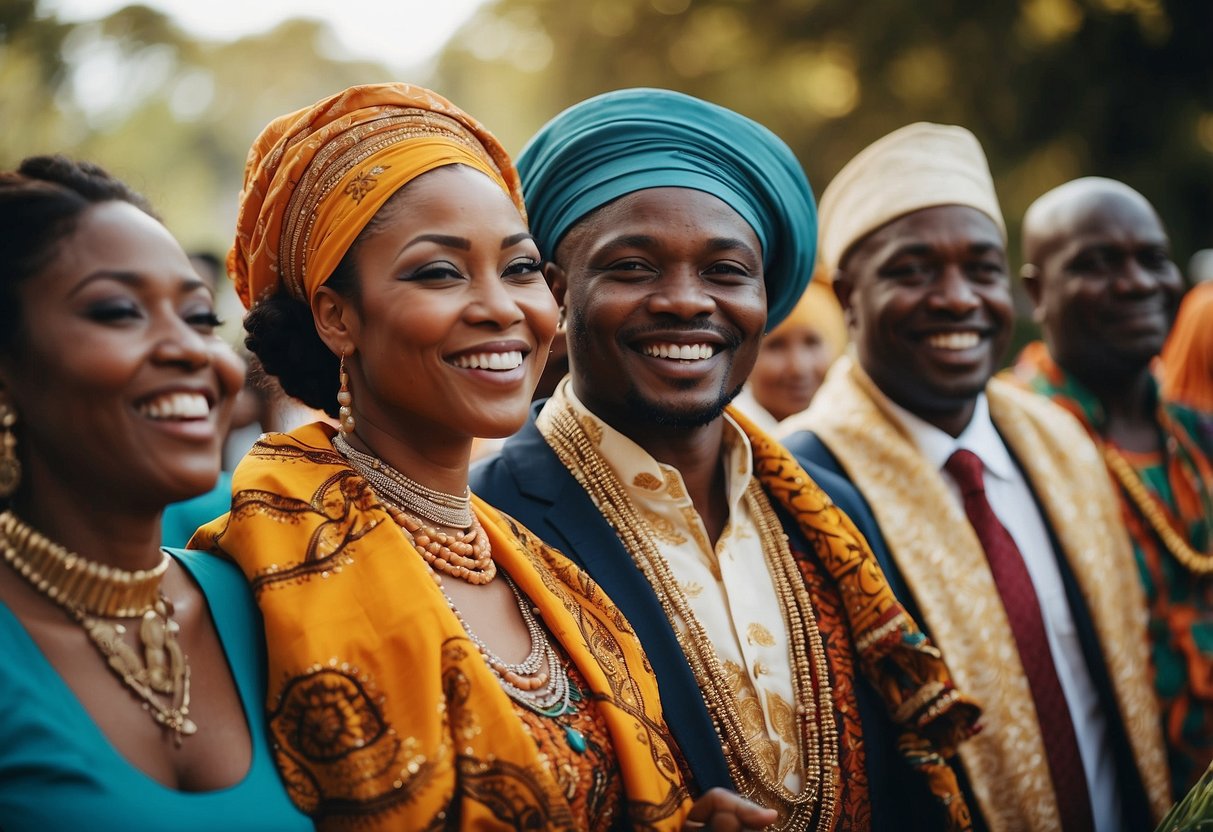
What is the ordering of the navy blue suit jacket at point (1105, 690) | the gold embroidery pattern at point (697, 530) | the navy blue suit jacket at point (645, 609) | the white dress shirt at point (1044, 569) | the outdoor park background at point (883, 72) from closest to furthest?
the navy blue suit jacket at point (645, 609), the gold embroidery pattern at point (697, 530), the navy blue suit jacket at point (1105, 690), the white dress shirt at point (1044, 569), the outdoor park background at point (883, 72)

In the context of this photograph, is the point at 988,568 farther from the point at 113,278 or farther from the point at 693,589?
the point at 113,278

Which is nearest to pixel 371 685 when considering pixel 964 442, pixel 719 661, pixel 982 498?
pixel 719 661

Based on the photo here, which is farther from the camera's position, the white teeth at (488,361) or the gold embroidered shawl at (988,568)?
the gold embroidered shawl at (988,568)

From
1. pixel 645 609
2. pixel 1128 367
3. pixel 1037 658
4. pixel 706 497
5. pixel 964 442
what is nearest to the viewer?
pixel 645 609

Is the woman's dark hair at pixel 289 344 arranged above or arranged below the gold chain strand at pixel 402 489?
above

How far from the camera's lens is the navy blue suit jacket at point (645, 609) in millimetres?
2873

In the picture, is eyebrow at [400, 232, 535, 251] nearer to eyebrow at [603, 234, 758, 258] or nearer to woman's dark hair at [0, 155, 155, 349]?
woman's dark hair at [0, 155, 155, 349]

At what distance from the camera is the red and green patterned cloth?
4.20 metres

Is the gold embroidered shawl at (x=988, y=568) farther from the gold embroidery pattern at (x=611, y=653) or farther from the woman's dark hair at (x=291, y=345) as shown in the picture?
the woman's dark hair at (x=291, y=345)

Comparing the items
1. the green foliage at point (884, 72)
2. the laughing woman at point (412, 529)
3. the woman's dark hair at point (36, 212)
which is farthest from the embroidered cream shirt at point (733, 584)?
the green foliage at point (884, 72)

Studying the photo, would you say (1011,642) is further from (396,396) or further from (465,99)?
(465,99)

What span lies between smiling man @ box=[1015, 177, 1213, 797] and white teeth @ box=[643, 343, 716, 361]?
87.5 inches

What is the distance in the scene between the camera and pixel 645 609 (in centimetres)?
298

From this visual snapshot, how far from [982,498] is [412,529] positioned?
2.38 m
